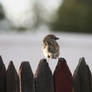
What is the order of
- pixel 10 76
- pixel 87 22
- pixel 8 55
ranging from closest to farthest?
pixel 10 76
pixel 8 55
pixel 87 22

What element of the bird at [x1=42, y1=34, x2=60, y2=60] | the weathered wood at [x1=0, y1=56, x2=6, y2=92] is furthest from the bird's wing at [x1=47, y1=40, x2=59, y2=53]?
the weathered wood at [x1=0, y1=56, x2=6, y2=92]

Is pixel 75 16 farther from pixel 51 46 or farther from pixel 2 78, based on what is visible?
pixel 2 78

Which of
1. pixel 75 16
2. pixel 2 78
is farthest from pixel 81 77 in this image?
pixel 75 16

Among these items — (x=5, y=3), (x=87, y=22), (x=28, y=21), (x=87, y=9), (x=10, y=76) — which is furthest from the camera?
(x=28, y=21)

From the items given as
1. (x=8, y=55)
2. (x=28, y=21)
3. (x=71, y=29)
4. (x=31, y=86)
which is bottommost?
(x=31, y=86)

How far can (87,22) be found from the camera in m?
17.6

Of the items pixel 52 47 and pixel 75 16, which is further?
pixel 75 16

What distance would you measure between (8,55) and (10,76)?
362 cm

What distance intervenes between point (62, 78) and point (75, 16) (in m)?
16.1

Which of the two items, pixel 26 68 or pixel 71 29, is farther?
pixel 71 29

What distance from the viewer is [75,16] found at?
19.0m

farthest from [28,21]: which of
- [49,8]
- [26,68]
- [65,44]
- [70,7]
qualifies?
[26,68]

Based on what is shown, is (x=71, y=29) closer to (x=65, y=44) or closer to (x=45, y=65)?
(x=65, y=44)

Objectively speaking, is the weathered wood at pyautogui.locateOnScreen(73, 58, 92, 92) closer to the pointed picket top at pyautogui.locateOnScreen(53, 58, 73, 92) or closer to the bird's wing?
the pointed picket top at pyautogui.locateOnScreen(53, 58, 73, 92)
